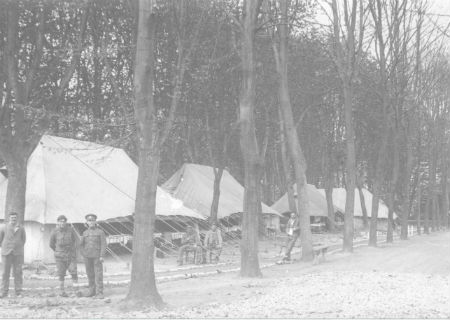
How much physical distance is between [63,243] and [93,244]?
2.44 feet

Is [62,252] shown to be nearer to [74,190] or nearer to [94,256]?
[94,256]

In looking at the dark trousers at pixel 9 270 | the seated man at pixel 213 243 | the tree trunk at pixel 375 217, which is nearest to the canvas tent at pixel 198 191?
the tree trunk at pixel 375 217

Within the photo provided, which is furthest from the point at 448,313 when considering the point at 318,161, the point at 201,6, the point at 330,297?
the point at 318,161

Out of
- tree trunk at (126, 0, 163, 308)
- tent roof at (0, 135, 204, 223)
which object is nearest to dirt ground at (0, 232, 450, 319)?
tree trunk at (126, 0, 163, 308)

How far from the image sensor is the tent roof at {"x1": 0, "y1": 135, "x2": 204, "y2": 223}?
60.6 ft

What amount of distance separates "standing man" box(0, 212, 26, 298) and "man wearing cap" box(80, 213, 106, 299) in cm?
122

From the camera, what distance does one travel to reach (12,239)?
11.7 metres

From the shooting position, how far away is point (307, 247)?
18.5 meters

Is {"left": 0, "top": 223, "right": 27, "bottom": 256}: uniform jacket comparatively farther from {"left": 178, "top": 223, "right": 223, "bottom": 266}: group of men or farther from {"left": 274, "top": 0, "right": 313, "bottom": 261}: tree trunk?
{"left": 274, "top": 0, "right": 313, "bottom": 261}: tree trunk

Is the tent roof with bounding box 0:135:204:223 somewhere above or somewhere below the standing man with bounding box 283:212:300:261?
above

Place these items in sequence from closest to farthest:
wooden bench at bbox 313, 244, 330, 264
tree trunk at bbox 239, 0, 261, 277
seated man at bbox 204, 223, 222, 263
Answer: tree trunk at bbox 239, 0, 261, 277 → wooden bench at bbox 313, 244, 330, 264 → seated man at bbox 204, 223, 222, 263

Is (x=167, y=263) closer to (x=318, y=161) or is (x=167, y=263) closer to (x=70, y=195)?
(x=70, y=195)

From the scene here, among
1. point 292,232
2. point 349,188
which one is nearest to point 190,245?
point 292,232

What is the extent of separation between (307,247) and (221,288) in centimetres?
648
